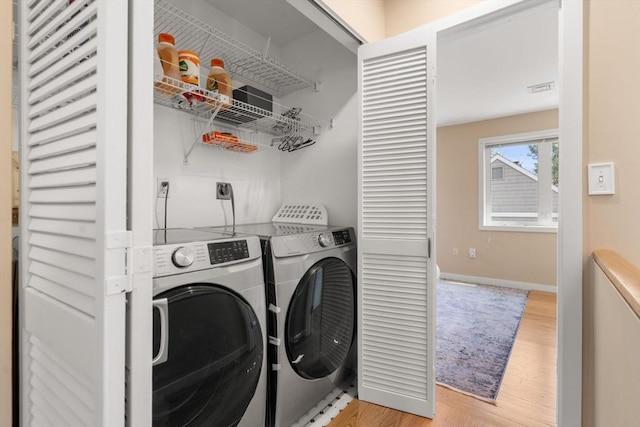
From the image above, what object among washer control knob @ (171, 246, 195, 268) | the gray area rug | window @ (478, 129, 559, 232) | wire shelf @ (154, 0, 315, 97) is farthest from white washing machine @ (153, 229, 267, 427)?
window @ (478, 129, 559, 232)

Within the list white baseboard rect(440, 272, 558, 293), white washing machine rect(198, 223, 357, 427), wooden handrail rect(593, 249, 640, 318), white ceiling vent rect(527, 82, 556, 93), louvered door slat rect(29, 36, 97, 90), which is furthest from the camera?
white baseboard rect(440, 272, 558, 293)

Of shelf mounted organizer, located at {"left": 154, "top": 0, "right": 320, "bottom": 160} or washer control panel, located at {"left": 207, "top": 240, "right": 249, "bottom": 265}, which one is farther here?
shelf mounted organizer, located at {"left": 154, "top": 0, "right": 320, "bottom": 160}

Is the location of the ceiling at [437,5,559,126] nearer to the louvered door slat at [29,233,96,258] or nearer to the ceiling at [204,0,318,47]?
the ceiling at [204,0,318,47]

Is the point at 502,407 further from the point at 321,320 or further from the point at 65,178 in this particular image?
the point at 65,178

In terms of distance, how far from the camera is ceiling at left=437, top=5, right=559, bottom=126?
90.4 inches

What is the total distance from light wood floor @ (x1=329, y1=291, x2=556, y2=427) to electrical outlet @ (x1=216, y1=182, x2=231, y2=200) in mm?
1400

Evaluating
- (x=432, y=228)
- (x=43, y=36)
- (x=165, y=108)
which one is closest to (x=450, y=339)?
(x=432, y=228)

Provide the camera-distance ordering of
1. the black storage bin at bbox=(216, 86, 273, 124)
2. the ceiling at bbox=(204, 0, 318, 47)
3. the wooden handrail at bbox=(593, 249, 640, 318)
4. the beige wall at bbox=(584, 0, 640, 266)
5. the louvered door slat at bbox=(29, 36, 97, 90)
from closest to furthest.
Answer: the wooden handrail at bbox=(593, 249, 640, 318), the louvered door slat at bbox=(29, 36, 97, 90), the beige wall at bbox=(584, 0, 640, 266), the black storage bin at bbox=(216, 86, 273, 124), the ceiling at bbox=(204, 0, 318, 47)

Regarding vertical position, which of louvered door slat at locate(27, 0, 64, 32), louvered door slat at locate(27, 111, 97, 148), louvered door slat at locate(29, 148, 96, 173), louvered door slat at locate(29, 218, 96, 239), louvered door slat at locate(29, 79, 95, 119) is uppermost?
louvered door slat at locate(27, 0, 64, 32)

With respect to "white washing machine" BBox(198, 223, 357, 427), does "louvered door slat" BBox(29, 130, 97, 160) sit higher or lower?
higher

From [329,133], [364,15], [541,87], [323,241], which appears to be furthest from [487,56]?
[323,241]

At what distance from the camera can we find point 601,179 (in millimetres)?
Result: 1175

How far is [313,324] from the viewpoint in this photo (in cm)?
156

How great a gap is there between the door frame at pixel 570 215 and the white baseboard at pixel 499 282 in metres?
3.42
